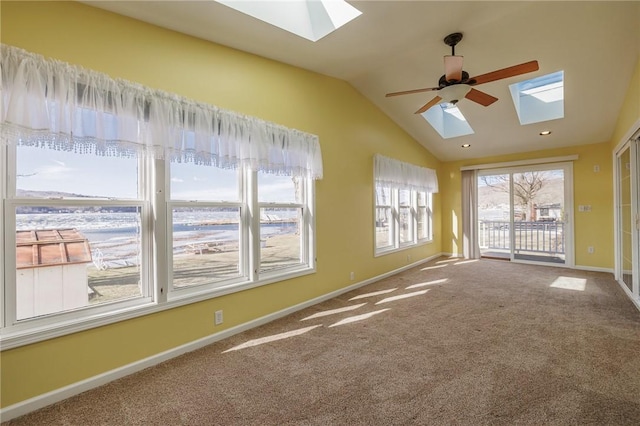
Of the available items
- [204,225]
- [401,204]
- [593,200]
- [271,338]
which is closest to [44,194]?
[204,225]

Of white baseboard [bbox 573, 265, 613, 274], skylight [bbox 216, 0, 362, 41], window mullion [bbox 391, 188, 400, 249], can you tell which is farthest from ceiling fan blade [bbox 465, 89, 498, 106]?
white baseboard [bbox 573, 265, 613, 274]

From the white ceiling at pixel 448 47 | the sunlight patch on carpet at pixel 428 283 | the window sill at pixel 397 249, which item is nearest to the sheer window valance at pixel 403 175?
the white ceiling at pixel 448 47

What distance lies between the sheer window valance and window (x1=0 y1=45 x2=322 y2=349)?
2.13m

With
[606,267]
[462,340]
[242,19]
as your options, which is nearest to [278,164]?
[242,19]

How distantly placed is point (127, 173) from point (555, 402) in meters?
3.42

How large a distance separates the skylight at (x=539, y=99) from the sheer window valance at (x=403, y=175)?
1902 mm

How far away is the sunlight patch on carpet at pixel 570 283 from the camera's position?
438cm

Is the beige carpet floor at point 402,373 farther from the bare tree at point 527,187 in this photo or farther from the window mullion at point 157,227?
the bare tree at point 527,187

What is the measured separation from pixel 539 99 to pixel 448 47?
2.65 metres

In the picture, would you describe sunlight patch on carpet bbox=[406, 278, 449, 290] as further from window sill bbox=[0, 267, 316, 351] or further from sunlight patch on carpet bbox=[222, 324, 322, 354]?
window sill bbox=[0, 267, 316, 351]

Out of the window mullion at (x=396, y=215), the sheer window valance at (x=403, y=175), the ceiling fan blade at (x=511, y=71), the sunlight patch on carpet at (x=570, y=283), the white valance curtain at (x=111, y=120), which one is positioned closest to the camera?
the white valance curtain at (x=111, y=120)

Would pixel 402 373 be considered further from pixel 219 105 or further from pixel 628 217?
pixel 628 217

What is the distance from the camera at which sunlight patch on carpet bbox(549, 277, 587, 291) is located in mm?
4379

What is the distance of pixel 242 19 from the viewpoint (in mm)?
2496
